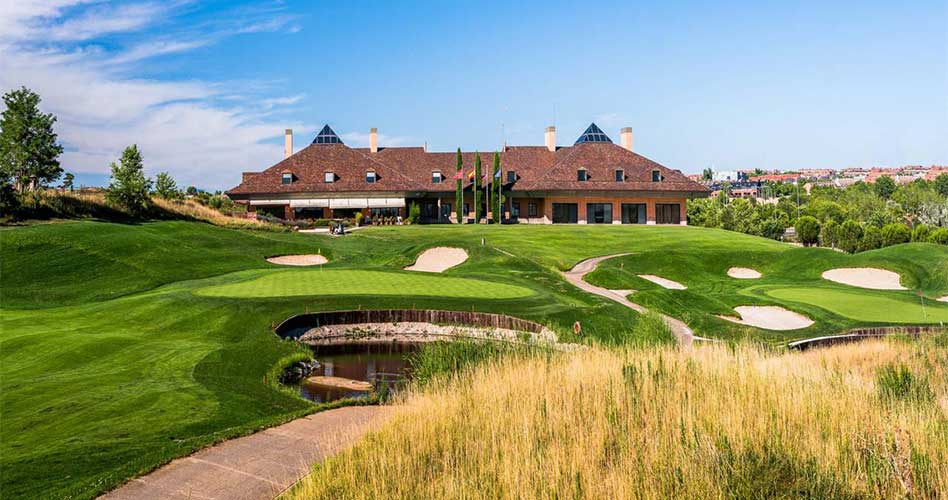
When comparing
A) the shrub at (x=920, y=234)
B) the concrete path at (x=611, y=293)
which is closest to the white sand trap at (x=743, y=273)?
the concrete path at (x=611, y=293)

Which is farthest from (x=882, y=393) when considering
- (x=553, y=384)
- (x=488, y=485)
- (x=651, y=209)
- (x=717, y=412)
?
(x=651, y=209)

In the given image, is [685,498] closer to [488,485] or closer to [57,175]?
[488,485]

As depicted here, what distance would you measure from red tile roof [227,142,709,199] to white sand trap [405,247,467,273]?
24666 millimetres

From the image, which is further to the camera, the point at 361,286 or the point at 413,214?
the point at 413,214

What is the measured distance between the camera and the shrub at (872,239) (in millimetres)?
61188

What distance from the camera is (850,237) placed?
205 ft

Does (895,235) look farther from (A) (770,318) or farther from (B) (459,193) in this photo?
(A) (770,318)

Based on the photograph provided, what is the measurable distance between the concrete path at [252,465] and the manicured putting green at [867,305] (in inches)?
845

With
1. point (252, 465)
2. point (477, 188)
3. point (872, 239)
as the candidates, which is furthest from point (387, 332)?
point (872, 239)

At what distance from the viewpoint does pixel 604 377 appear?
12422 millimetres

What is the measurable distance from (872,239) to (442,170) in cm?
3664

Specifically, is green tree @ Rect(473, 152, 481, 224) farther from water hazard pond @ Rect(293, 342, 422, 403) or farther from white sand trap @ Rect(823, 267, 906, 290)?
water hazard pond @ Rect(293, 342, 422, 403)

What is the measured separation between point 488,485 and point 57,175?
41.9 meters

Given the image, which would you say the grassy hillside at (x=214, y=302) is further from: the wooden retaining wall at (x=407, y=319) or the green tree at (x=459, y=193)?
the green tree at (x=459, y=193)
